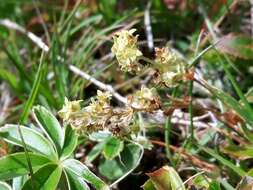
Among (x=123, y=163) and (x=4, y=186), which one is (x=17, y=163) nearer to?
(x=4, y=186)

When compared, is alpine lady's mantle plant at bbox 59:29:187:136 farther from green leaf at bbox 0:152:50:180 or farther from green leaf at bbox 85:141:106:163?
green leaf at bbox 85:141:106:163

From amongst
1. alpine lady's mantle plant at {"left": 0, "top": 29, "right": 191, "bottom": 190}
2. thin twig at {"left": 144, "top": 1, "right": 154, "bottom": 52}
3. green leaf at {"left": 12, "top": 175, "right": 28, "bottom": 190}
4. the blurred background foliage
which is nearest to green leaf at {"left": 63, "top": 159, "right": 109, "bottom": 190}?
alpine lady's mantle plant at {"left": 0, "top": 29, "right": 191, "bottom": 190}

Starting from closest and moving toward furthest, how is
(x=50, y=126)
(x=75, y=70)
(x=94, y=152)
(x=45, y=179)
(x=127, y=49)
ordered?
(x=127, y=49)
(x=45, y=179)
(x=50, y=126)
(x=94, y=152)
(x=75, y=70)

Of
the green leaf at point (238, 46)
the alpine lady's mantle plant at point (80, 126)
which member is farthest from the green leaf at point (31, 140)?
the green leaf at point (238, 46)

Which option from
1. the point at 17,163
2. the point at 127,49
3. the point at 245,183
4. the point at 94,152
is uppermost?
the point at 127,49

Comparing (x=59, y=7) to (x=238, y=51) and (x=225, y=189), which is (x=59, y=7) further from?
(x=225, y=189)

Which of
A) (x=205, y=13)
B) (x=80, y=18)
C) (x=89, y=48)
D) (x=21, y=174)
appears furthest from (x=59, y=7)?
(x=21, y=174)

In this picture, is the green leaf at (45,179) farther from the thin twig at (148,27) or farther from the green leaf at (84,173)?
the thin twig at (148,27)

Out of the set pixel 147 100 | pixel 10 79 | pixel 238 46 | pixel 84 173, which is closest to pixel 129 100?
pixel 147 100
